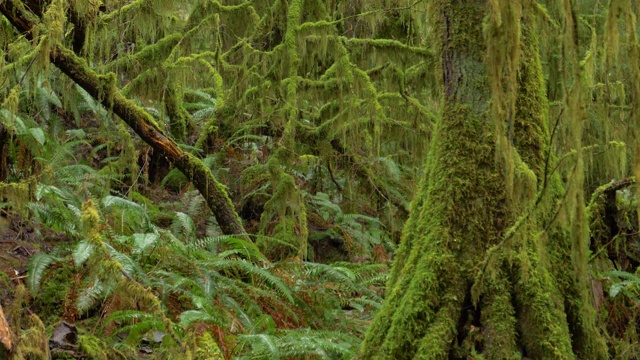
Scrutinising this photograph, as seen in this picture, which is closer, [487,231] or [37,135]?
[487,231]

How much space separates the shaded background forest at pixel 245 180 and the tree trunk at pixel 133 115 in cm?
17

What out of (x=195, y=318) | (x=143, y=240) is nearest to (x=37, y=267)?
(x=143, y=240)

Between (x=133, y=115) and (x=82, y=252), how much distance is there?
6.58 ft

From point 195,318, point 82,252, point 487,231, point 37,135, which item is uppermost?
point 37,135

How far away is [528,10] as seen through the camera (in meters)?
3.44

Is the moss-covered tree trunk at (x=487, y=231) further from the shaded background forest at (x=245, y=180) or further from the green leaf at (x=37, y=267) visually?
the green leaf at (x=37, y=267)

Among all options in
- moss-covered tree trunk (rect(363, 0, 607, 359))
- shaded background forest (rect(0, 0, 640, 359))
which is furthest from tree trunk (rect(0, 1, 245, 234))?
moss-covered tree trunk (rect(363, 0, 607, 359))

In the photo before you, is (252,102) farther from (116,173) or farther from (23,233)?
(23,233)

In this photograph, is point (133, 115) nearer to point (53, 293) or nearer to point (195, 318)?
point (53, 293)

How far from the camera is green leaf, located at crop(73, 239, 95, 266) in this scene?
441 cm

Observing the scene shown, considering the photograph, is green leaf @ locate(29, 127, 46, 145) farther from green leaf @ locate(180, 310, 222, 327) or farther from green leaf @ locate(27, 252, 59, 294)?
green leaf @ locate(180, 310, 222, 327)

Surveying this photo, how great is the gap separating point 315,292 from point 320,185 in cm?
388

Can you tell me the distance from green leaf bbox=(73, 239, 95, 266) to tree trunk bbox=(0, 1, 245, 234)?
1.77m

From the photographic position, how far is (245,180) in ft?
27.8
